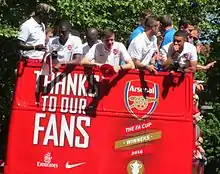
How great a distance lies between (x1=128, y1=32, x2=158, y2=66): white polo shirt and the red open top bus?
61 centimetres

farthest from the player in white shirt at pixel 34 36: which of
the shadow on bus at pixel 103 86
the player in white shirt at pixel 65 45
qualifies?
the shadow on bus at pixel 103 86

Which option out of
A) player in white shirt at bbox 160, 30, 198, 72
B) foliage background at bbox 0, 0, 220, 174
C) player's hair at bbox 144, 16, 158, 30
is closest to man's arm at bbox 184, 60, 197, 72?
player in white shirt at bbox 160, 30, 198, 72

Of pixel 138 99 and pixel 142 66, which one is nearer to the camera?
pixel 138 99

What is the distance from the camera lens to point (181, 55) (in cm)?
906

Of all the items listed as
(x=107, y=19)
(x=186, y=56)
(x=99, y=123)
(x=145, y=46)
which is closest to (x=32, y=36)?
(x=145, y=46)

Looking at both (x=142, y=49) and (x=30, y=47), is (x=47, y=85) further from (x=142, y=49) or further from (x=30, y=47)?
(x=142, y=49)

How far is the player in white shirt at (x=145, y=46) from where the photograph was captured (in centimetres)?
909

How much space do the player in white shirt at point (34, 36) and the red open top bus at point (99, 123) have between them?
0.66 m

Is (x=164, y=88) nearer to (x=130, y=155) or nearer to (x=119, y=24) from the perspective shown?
(x=130, y=155)

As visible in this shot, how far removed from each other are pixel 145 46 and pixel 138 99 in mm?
966

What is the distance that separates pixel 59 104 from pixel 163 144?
4.58 feet

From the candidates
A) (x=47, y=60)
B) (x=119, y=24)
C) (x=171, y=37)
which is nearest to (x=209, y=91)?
(x=119, y=24)

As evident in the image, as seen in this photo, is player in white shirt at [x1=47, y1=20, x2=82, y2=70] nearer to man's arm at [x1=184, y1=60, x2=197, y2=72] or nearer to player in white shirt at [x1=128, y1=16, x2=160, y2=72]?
player in white shirt at [x1=128, y1=16, x2=160, y2=72]

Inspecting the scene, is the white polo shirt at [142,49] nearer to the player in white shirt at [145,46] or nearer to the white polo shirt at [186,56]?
the player in white shirt at [145,46]
